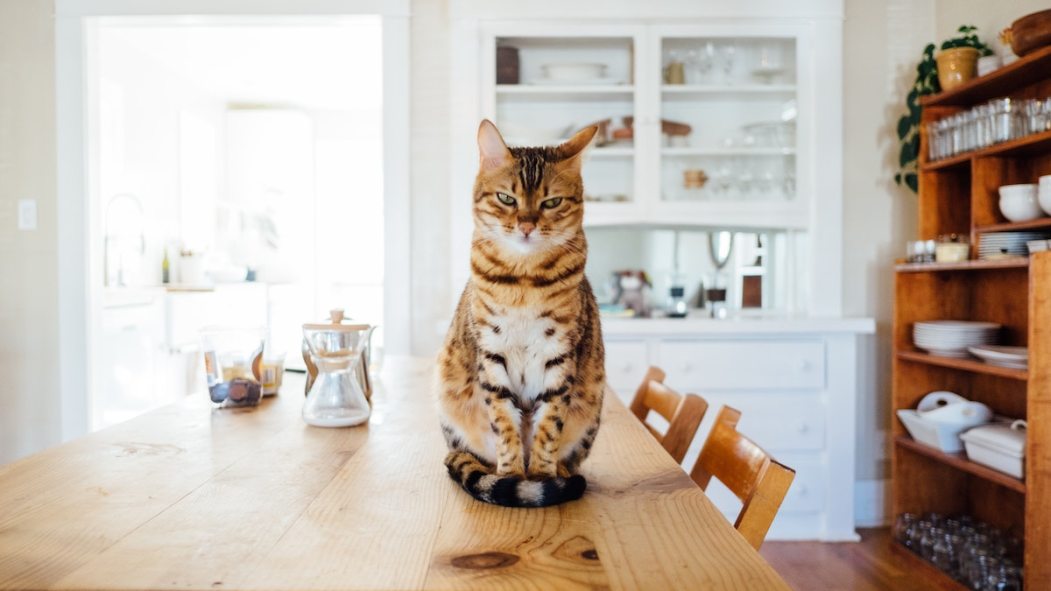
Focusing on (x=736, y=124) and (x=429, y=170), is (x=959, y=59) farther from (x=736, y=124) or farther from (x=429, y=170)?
(x=429, y=170)

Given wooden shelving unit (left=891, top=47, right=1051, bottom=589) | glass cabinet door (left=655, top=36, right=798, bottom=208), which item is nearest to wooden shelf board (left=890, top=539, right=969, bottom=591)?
wooden shelving unit (left=891, top=47, right=1051, bottom=589)

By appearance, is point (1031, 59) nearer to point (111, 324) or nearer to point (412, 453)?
point (412, 453)

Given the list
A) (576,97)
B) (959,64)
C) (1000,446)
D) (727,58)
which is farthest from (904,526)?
(576,97)

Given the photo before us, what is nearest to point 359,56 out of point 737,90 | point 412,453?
point 737,90

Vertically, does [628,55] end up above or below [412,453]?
above

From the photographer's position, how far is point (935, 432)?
240 centimetres

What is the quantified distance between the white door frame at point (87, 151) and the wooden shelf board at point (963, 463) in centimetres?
202

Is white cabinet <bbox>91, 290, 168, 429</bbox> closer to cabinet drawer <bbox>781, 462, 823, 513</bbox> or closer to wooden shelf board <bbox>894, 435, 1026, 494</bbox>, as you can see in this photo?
cabinet drawer <bbox>781, 462, 823, 513</bbox>

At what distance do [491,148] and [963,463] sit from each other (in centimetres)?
219

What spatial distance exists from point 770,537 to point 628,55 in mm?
2126

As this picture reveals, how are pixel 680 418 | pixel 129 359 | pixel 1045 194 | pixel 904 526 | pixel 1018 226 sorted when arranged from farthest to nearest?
pixel 129 359 < pixel 904 526 < pixel 1018 226 < pixel 1045 194 < pixel 680 418

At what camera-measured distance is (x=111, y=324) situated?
10.7 feet

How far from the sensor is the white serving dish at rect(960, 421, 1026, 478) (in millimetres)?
2031

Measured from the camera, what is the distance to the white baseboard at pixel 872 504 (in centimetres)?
297
